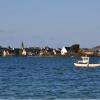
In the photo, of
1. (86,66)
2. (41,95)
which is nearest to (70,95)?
(41,95)

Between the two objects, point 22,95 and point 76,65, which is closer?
point 22,95

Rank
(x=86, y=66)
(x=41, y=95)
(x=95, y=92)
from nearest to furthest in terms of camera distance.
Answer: (x=41, y=95), (x=95, y=92), (x=86, y=66)

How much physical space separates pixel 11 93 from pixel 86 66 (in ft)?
232

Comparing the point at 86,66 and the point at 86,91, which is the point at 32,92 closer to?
the point at 86,91

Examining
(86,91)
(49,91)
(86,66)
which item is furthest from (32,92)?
(86,66)

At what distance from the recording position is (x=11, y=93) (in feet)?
162

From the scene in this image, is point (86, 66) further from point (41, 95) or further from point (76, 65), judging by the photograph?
point (41, 95)

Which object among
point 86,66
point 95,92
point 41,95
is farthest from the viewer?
point 86,66

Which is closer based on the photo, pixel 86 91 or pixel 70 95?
pixel 70 95

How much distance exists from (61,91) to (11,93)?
5.12 m

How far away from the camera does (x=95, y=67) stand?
408 feet

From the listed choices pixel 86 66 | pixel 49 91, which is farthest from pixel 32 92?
pixel 86 66

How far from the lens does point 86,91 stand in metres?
51.8

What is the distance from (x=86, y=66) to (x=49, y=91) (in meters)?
68.2
